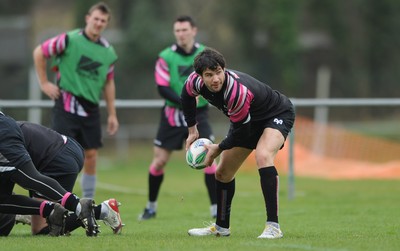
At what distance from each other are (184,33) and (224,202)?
3.56 metres

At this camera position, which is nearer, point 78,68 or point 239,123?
point 239,123

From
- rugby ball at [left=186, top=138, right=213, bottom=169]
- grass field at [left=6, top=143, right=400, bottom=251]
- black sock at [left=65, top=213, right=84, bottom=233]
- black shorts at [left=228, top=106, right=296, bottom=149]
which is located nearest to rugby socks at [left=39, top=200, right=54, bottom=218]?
grass field at [left=6, top=143, right=400, bottom=251]

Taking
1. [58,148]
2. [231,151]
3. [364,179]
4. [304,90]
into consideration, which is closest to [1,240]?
[58,148]

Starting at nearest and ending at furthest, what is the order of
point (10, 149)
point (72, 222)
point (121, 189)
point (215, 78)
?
1. point (215, 78)
2. point (10, 149)
3. point (72, 222)
4. point (121, 189)

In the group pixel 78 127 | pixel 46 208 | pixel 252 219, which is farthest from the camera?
pixel 78 127

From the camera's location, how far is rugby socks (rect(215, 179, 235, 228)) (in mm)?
7811

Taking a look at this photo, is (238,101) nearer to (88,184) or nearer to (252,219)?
(252,219)

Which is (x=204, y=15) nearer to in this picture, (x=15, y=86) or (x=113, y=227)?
(x=15, y=86)

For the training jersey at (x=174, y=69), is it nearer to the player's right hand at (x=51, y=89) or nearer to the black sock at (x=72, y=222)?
the player's right hand at (x=51, y=89)

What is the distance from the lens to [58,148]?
25.7 feet

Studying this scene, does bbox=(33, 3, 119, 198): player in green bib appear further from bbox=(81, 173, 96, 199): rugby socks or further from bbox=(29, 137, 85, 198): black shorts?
bbox=(29, 137, 85, 198): black shorts

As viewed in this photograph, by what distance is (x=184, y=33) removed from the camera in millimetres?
10891

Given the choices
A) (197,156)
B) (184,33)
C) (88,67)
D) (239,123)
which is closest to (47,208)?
(197,156)

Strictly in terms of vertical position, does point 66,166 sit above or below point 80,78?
below
